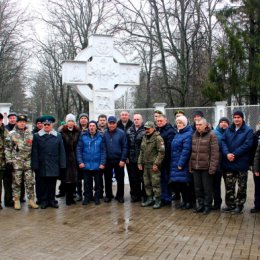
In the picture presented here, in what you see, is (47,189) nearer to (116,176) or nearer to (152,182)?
(116,176)

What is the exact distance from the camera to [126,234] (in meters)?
5.79

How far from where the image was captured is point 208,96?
62.4 feet

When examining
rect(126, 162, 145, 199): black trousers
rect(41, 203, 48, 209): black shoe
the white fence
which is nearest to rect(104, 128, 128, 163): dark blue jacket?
rect(126, 162, 145, 199): black trousers

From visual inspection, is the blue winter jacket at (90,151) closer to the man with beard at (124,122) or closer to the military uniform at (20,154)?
the man with beard at (124,122)

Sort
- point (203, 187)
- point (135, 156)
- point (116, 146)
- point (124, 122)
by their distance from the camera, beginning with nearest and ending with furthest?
1. point (203, 187)
2. point (135, 156)
3. point (116, 146)
4. point (124, 122)

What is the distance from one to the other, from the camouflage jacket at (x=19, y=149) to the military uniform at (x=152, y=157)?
217 cm

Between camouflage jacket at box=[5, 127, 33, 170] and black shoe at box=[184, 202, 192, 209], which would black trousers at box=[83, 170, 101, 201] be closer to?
camouflage jacket at box=[5, 127, 33, 170]

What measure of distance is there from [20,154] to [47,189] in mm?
868

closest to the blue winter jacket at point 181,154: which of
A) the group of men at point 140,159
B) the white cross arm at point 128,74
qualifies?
the group of men at point 140,159

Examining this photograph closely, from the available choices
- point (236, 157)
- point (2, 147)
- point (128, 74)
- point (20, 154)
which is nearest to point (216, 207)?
point (236, 157)

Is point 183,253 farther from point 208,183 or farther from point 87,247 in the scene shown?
point 208,183

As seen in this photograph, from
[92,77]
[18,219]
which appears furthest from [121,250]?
[92,77]

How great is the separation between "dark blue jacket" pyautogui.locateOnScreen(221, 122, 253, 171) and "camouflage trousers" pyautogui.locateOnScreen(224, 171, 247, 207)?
11 centimetres

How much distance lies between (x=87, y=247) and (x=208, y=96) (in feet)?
48.6
